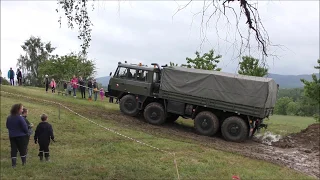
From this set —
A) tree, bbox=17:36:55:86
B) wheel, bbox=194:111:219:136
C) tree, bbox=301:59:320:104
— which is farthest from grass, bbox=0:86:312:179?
tree, bbox=17:36:55:86

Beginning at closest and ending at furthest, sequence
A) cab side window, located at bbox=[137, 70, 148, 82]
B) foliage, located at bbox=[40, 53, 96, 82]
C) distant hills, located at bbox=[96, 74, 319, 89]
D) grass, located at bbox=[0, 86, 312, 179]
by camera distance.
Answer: distant hills, located at bbox=[96, 74, 319, 89] < grass, located at bbox=[0, 86, 312, 179] < cab side window, located at bbox=[137, 70, 148, 82] < foliage, located at bbox=[40, 53, 96, 82]

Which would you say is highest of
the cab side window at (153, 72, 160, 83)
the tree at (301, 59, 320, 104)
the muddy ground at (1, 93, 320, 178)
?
the cab side window at (153, 72, 160, 83)

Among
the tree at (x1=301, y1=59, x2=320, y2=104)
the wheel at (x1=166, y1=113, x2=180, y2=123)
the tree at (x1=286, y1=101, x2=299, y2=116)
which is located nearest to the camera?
the wheel at (x1=166, y1=113, x2=180, y2=123)

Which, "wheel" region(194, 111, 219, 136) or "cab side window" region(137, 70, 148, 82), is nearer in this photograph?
"wheel" region(194, 111, 219, 136)

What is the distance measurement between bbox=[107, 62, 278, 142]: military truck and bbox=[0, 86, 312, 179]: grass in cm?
261

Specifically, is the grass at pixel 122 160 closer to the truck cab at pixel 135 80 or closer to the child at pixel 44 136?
the child at pixel 44 136

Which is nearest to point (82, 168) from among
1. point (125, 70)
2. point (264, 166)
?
point (264, 166)

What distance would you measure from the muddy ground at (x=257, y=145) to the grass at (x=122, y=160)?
92 centimetres

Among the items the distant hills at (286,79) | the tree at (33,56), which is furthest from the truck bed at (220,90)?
the tree at (33,56)

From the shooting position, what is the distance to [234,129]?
14.4 meters

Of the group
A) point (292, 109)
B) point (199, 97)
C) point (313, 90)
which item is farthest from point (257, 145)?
point (292, 109)

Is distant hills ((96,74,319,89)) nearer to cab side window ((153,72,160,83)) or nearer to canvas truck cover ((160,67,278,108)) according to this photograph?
canvas truck cover ((160,67,278,108))

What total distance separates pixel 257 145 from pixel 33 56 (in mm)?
67327

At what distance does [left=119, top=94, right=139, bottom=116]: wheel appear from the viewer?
16.7 metres
